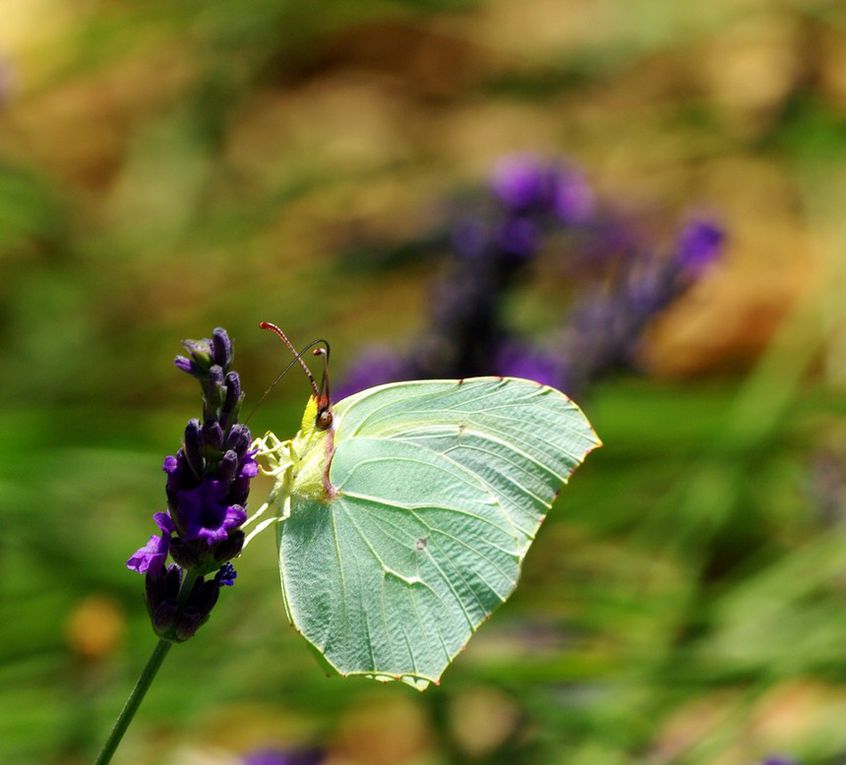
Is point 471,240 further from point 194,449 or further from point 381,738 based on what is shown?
point 381,738

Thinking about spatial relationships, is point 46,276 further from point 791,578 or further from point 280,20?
point 791,578

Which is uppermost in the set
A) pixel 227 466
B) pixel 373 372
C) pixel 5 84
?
pixel 5 84

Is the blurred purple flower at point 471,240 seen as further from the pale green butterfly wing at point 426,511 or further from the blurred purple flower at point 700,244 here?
the pale green butterfly wing at point 426,511

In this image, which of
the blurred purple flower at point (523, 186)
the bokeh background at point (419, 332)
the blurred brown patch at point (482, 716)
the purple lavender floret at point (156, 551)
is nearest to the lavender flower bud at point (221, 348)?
the purple lavender floret at point (156, 551)

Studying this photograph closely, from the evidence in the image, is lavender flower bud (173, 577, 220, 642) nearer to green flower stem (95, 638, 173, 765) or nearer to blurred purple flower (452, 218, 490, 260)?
green flower stem (95, 638, 173, 765)

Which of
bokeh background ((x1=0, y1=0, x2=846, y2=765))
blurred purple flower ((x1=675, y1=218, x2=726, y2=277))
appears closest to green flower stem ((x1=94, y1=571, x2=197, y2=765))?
bokeh background ((x1=0, y1=0, x2=846, y2=765))

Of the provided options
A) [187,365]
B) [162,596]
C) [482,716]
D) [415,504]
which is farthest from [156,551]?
[482,716]
